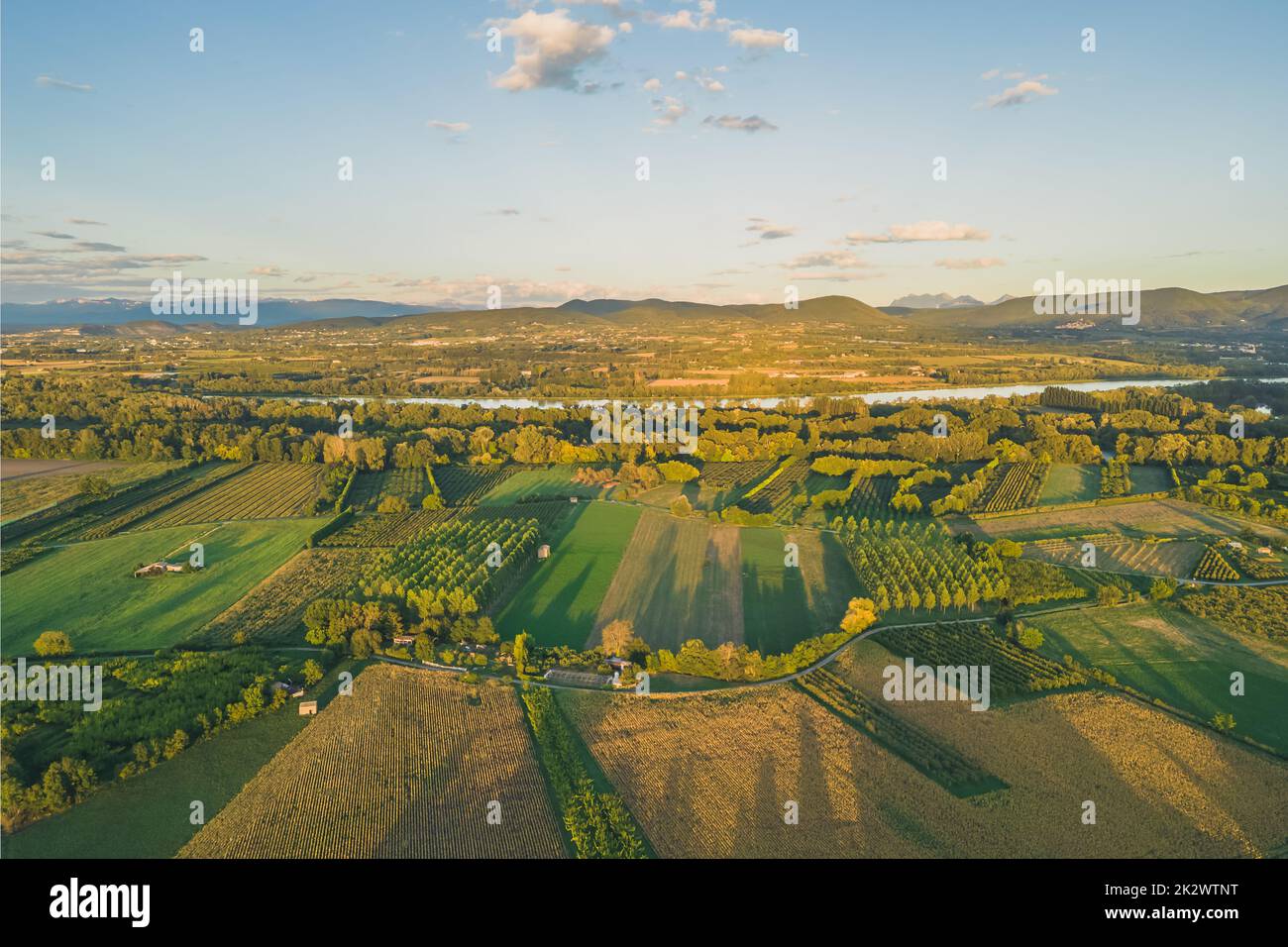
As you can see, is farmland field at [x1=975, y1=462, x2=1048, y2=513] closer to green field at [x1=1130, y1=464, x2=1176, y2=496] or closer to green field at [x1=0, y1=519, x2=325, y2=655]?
green field at [x1=1130, y1=464, x2=1176, y2=496]

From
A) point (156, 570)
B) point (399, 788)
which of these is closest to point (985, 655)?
point (399, 788)

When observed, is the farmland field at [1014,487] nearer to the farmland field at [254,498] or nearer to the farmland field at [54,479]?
the farmland field at [254,498]

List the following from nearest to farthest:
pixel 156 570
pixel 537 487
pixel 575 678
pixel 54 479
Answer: pixel 575 678 < pixel 156 570 < pixel 54 479 < pixel 537 487

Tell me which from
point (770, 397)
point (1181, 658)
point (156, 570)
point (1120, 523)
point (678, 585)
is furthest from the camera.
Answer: point (770, 397)

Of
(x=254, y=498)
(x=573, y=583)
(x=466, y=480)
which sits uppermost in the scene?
Result: (x=466, y=480)

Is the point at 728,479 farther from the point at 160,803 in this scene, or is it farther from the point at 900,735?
the point at 160,803

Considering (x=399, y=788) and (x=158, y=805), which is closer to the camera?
(x=158, y=805)

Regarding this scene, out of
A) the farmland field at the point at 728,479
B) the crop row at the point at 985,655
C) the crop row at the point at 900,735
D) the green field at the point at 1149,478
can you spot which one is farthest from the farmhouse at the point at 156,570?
the green field at the point at 1149,478
